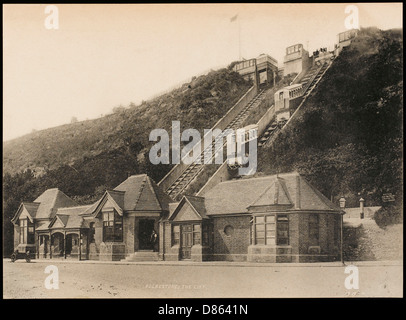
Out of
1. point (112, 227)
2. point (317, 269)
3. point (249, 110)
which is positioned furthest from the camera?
point (112, 227)

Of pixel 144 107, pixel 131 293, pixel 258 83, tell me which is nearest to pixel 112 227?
pixel 131 293

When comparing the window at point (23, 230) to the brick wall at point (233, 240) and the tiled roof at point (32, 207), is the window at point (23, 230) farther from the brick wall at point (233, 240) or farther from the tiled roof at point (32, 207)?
the brick wall at point (233, 240)

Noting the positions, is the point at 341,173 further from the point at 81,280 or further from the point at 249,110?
the point at 81,280

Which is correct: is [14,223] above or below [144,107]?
below

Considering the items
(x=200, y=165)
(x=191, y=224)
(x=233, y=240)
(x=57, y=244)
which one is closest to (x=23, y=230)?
(x=57, y=244)

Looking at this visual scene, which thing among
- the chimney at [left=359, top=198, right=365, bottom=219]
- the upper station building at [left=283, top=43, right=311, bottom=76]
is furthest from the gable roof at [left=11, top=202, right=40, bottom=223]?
the chimney at [left=359, top=198, right=365, bottom=219]

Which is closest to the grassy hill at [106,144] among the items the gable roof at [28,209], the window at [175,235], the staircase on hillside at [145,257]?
the gable roof at [28,209]
